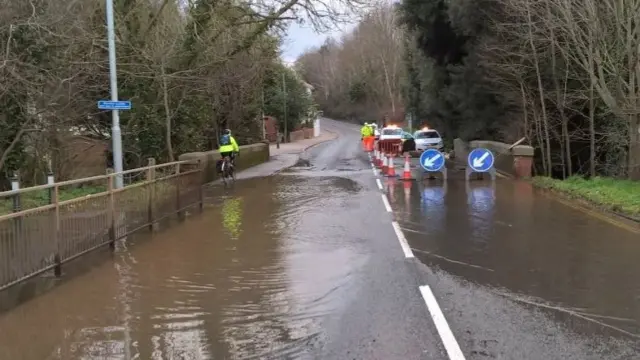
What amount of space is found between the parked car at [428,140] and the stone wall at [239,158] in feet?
29.5

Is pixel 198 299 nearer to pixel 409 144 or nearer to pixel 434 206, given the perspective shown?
pixel 434 206

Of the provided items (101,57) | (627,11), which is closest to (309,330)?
(627,11)

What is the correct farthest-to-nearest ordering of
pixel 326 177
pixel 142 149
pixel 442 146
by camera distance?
pixel 442 146 → pixel 142 149 → pixel 326 177

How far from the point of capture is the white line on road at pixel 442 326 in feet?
17.1

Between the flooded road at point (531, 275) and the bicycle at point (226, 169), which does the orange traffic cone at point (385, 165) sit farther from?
the flooded road at point (531, 275)

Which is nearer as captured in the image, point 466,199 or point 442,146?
point 466,199

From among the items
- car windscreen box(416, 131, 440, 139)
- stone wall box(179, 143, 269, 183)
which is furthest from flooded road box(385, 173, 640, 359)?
car windscreen box(416, 131, 440, 139)

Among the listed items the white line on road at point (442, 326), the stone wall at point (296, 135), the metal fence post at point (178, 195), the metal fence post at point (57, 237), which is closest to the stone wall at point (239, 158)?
the metal fence post at point (178, 195)

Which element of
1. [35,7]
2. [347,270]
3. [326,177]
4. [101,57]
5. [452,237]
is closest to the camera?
[347,270]

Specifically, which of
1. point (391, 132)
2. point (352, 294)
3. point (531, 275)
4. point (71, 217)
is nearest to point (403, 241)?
point (531, 275)

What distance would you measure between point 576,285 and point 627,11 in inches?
461

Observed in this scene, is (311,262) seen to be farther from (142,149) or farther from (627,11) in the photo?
(142,149)

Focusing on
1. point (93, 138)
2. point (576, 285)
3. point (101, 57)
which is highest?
point (101, 57)

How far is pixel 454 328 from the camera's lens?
5848 mm
